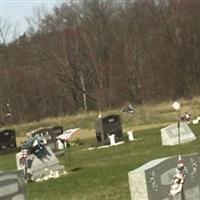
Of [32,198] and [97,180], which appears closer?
[32,198]

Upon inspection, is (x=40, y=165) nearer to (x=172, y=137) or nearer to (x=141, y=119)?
(x=172, y=137)

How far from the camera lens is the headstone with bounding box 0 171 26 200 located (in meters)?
8.78

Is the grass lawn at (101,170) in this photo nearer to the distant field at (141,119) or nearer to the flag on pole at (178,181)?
the flag on pole at (178,181)

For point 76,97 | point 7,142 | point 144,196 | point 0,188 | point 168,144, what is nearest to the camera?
point 0,188

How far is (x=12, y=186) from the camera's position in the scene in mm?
8977

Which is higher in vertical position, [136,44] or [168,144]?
[136,44]

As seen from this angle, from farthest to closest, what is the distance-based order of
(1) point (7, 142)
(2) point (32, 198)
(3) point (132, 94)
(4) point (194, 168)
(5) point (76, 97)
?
(5) point (76, 97) → (3) point (132, 94) → (1) point (7, 142) → (2) point (32, 198) → (4) point (194, 168)

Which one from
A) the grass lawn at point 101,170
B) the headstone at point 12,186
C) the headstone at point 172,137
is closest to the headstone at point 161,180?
the headstone at point 12,186

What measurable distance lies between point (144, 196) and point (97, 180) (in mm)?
8172

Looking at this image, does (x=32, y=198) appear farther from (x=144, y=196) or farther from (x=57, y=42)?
(x=57, y=42)

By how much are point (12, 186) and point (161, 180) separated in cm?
203

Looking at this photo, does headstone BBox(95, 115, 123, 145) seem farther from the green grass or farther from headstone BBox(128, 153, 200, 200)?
headstone BBox(128, 153, 200, 200)

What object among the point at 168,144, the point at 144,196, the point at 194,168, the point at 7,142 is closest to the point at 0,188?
the point at 144,196

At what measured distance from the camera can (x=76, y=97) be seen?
7450 centimetres
